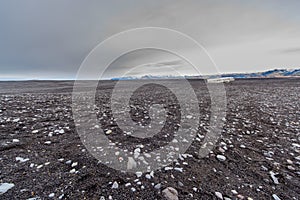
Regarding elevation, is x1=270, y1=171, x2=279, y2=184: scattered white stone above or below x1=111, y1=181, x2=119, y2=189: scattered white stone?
below

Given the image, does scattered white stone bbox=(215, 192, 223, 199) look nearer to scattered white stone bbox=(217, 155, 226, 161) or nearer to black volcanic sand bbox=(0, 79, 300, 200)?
black volcanic sand bbox=(0, 79, 300, 200)

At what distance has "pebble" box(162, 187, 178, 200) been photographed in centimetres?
243

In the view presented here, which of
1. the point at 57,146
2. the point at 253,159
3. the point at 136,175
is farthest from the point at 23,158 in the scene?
the point at 253,159

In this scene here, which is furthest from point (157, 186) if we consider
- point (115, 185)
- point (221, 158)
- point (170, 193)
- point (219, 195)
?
point (221, 158)

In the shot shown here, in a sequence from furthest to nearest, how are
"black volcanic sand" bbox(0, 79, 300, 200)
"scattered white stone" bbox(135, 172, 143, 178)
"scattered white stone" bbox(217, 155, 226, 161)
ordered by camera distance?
"scattered white stone" bbox(217, 155, 226, 161) < "scattered white stone" bbox(135, 172, 143, 178) < "black volcanic sand" bbox(0, 79, 300, 200)

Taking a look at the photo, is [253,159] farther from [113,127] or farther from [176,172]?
[113,127]

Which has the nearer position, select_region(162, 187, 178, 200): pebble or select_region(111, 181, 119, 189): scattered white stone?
select_region(162, 187, 178, 200): pebble

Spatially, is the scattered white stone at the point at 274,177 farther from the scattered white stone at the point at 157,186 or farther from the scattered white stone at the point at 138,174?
the scattered white stone at the point at 138,174

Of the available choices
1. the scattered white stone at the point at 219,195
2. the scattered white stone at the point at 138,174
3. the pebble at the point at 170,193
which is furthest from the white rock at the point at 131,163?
the scattered white stone at the point at 219,195

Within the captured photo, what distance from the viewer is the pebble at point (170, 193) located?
7.98 ft

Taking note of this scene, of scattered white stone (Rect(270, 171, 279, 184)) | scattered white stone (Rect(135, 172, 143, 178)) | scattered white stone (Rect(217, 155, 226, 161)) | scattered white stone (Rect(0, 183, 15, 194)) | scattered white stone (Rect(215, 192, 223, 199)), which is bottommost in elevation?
scattered white stone (Rect(270, 171, 279, 184))

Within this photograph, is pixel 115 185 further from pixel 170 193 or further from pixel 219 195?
pixel 219 195

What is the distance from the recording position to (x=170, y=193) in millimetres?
2506

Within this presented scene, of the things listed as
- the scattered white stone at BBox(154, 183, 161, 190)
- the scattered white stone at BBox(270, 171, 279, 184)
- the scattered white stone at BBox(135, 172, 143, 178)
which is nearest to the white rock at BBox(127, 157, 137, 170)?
the scattered white stone at BBox(135, 172, 143, 178)
